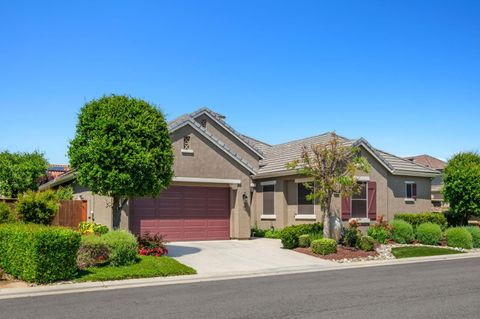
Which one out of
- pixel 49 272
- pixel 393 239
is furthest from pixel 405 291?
pixel 393 239

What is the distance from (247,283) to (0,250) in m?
7.19

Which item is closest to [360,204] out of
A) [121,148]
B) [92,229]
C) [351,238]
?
[351,238]

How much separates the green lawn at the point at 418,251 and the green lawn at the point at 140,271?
31.7ft

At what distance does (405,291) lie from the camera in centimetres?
1205

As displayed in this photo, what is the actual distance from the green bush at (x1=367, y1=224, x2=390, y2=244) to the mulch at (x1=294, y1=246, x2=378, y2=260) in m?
3.51

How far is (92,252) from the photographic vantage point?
50.0 feet

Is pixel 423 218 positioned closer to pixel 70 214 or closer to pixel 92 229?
pixel 92 229

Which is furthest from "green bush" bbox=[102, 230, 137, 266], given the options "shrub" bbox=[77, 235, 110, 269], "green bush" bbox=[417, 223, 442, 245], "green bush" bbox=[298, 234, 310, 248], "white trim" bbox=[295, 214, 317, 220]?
"green bush" bbox=[417, 223, 442, 245]

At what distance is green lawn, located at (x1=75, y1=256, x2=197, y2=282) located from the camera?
45.2ft

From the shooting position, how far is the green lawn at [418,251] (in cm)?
2058

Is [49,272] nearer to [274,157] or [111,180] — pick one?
[111,180]

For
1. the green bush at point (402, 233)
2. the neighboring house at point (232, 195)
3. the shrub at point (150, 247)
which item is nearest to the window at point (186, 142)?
the neighboring house at point (232, 195)

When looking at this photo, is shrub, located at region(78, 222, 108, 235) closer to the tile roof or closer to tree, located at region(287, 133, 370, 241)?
tree, located at region(287, 133, 370, 241)

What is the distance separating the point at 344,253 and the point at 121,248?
9.07 m
